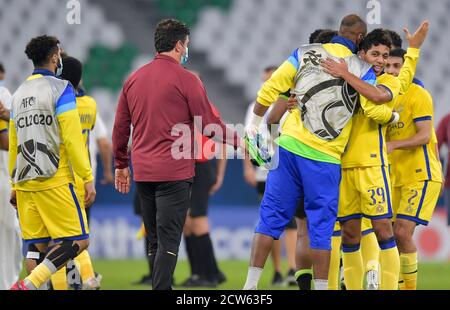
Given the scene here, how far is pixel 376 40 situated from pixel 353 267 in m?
1.71

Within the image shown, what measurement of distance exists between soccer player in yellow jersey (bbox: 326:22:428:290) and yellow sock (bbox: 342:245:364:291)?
0.03m

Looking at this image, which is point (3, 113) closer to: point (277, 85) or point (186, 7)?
point (277, 85)

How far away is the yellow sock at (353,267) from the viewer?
6926 millimetres

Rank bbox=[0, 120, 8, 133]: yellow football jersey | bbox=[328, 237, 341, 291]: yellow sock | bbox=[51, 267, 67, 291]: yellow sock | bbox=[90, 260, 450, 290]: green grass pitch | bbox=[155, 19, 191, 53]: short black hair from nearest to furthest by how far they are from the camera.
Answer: bbox=[155, 19, 191, 53]: short black hair → bbox=[328, 237, 341, 291]: yellow sock → bbox=[51, 267, 67, 291]: yellow sock → bbox=[0, 120, 8, 133]: yellow football jersey → bbox=[90, 260, 450, 290]: green grass pitch

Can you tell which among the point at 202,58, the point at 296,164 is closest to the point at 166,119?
the point at 296,164

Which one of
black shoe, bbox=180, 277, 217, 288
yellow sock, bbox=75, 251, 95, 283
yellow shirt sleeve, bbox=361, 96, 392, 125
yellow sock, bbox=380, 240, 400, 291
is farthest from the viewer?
black shoe, bbox=180, 277, 217, 288

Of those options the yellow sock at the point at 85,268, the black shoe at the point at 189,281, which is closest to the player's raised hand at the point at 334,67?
the yellow sock at the point at 85,268

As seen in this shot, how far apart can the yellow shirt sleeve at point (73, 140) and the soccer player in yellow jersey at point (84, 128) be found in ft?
1.67

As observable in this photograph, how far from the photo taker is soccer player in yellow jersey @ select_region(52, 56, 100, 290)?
7.54 meters

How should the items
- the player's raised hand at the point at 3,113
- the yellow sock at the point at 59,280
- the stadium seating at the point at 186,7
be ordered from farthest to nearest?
the stadium seating at the point at 186,7
the player's raised hand at the point at 3,113
the yellow sock at the point at 59,280

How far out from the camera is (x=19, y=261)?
29.6ft

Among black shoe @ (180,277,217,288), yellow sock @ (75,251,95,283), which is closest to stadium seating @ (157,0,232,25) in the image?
black shoe @ (180,277,217,288)

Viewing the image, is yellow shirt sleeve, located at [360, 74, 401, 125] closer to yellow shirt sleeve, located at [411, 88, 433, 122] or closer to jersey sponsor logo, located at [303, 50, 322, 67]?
jersey sponsor logo, located at [303, 50, 322, 67]

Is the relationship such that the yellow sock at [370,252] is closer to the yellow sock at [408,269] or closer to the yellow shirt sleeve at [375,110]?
the yellow sock at [408,269]
